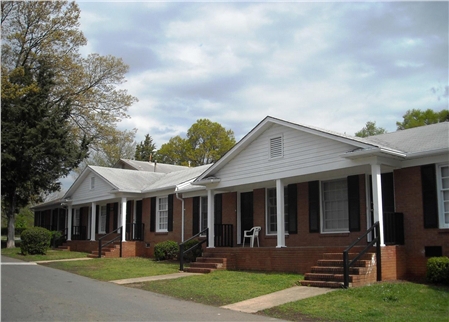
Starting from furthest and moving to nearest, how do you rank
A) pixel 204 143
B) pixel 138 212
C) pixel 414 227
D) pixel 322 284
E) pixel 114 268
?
pixel 204 143, pixel 138 212, pixel 114 268, pixel 414 227, pixel 322 284

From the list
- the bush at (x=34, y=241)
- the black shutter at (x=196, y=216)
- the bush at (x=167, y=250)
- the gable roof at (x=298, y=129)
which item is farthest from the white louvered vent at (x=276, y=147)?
the bush at (x=34, y=241)

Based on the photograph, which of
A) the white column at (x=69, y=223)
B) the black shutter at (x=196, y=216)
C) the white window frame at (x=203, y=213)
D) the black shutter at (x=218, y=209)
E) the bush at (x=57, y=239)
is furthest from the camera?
the white column at (x=69, y=223)

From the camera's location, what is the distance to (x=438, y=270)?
41.8ft

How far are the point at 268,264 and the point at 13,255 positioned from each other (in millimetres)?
15766

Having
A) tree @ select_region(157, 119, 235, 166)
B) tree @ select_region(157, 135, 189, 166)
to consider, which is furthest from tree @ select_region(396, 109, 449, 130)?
tree @ select_region(157, 135, 189, 166)

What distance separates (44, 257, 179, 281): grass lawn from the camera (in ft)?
57.4

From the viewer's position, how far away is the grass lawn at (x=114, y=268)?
57.4ft

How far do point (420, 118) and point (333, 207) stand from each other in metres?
29.2

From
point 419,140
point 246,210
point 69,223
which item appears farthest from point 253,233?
point 69,223

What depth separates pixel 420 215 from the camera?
1444 cm

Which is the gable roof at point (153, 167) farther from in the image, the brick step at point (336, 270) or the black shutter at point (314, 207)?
the brick step at point (336, 270)

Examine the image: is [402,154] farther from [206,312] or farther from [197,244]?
[197,244]

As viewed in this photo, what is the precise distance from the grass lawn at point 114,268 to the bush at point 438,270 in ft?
29.1

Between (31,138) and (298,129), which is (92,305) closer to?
(298,129)
